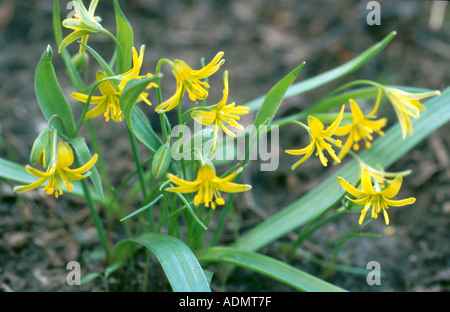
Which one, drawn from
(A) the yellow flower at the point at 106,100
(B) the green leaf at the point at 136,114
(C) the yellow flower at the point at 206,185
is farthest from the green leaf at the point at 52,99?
(C) the yellow flower at the point at 206,185

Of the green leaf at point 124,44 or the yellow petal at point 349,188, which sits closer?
the yellow petal at point 349,188

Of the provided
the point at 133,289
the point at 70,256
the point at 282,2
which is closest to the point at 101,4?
the point at 282,2

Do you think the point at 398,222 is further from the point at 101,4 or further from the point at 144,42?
the point at 101,4

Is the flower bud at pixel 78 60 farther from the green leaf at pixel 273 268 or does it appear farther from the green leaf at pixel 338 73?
the green leaf at pixel 273 268

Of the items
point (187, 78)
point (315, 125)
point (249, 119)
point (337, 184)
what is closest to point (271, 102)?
point (315, 125)

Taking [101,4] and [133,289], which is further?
[101,4]

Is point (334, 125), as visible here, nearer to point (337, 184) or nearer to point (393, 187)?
point (393, 187)

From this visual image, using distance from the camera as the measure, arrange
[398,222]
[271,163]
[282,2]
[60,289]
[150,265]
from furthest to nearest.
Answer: [282,2], [271,163], [398,222], [150,265], [60,289]
